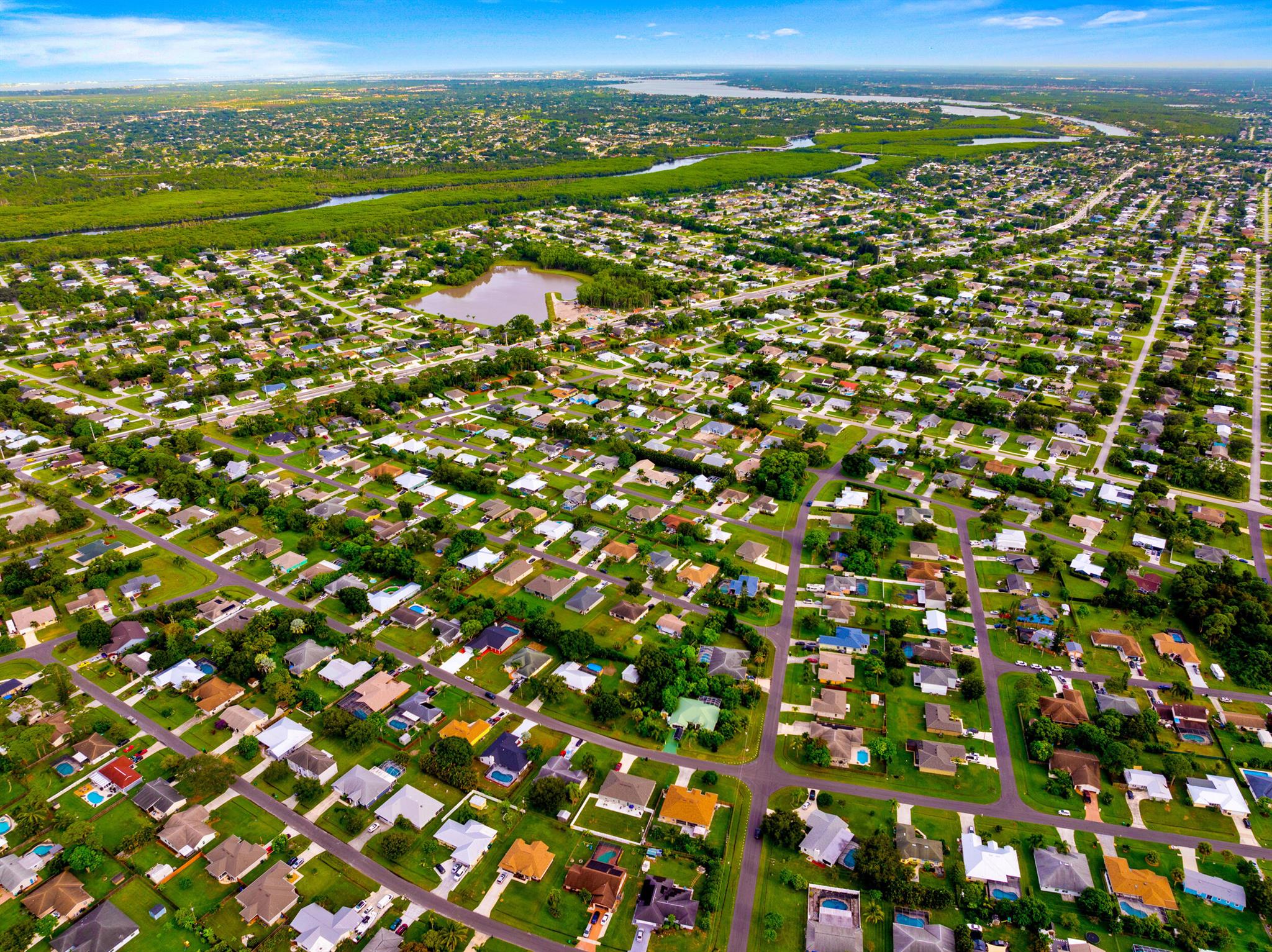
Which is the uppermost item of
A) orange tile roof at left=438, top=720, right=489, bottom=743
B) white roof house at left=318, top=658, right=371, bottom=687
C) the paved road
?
the paved road

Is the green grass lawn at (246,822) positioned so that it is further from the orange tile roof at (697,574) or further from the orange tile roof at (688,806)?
the orange tile roof at (697,574)

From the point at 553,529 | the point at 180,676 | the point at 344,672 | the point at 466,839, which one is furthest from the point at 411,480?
the point at 466,839

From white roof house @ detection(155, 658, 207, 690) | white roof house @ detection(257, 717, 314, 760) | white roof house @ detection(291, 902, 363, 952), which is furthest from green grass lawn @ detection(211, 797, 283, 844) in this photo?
white roof house @ detection(155, 658, 207, 690)

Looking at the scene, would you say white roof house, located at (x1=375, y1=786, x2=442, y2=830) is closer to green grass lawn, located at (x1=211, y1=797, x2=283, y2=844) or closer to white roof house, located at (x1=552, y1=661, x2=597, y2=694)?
green grass lawn, located at (x1=211, y1=797, x2=283, y2=844)

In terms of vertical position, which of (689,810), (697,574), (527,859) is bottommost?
(527,859)

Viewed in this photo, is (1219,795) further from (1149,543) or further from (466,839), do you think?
(466,839)

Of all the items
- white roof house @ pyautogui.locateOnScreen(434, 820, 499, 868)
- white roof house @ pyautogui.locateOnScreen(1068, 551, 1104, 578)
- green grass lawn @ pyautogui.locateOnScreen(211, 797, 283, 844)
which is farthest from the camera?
white roof house @ pyautogui.locateOnScreen(1068, 551, 1104, 578)
